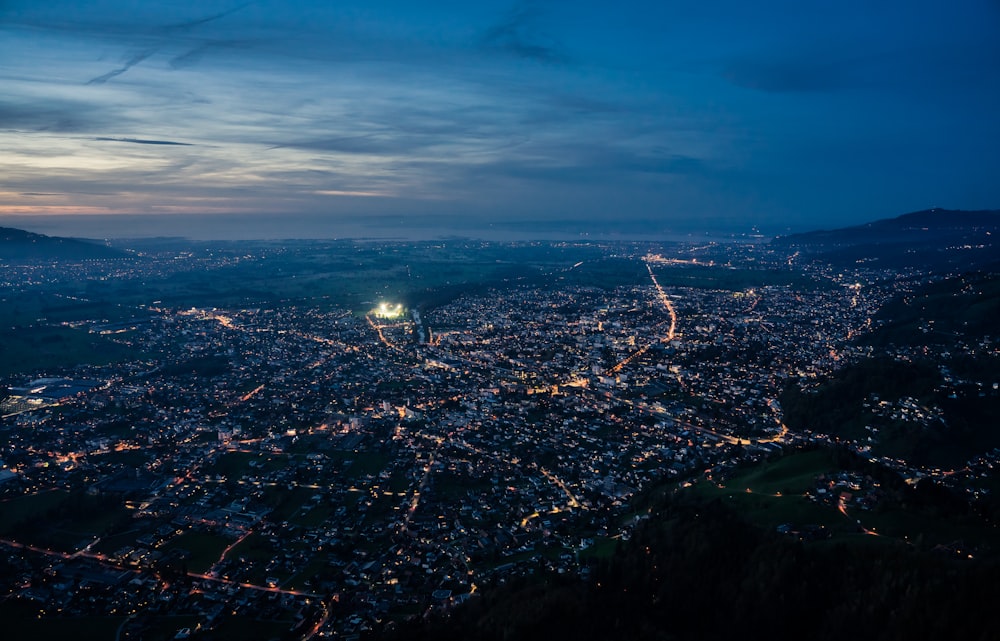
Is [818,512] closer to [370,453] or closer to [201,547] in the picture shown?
[370,453]

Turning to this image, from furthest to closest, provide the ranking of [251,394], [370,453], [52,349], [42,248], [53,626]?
[42,248] → [52,349] → [251,394] → [370,453] → [53,626]

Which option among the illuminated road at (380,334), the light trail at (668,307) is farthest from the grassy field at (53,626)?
the light trail at (668,307)

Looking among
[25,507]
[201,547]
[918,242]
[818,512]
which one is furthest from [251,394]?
[918,242]

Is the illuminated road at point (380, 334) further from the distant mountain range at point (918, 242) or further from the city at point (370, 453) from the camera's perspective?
the distant mountain range at point (918, 242)

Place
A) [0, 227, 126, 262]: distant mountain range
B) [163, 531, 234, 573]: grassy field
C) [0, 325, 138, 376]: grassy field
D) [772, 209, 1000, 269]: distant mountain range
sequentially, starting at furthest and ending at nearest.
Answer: [0, 227, 126, 262]: distant mountain range
[772, 209, 1000, 269]: distant mountain range
[0, 325, 138, 376]: grassy field
[163, 531, 234, 573]: grassy field

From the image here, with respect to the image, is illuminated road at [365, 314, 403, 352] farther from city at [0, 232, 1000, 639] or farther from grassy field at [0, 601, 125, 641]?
grassy field at [0, 601, 125, 641]

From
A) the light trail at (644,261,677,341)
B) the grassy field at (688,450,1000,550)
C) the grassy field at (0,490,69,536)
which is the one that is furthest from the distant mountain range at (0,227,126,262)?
the grassy field at (688,450,1000,550)
